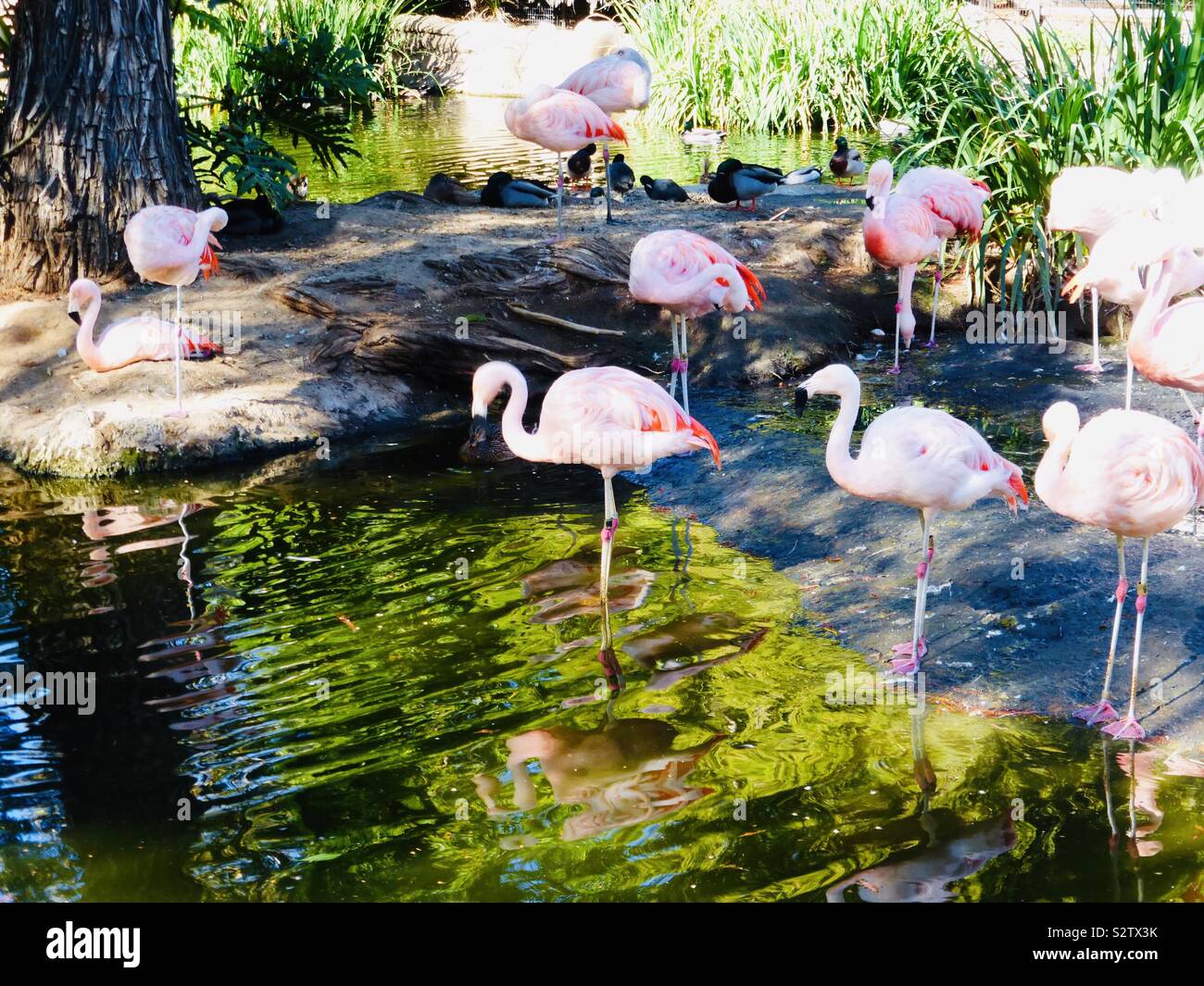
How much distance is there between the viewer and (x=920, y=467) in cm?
462

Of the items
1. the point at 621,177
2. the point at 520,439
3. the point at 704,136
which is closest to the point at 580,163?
the point at 621,177

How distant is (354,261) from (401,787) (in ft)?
18.3

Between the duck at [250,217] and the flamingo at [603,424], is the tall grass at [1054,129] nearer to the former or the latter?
the flamingo at [603,424]

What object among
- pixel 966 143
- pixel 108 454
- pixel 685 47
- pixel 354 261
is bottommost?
pixel 108 454

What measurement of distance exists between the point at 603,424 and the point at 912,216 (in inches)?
130

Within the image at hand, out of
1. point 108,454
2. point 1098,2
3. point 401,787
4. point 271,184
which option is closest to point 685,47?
point 1098,2

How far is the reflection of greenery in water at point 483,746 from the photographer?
379cm

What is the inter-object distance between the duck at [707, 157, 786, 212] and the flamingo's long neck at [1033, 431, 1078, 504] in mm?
5920

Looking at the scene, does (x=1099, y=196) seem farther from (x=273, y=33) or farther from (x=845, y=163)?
(x=273, y=33)

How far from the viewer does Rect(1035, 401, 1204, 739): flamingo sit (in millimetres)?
4223

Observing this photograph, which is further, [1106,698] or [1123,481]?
[1106,698]

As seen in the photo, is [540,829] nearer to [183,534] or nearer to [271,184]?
[183,534]

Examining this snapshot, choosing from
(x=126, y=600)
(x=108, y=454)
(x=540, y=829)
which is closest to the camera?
(x=540, y=829)
